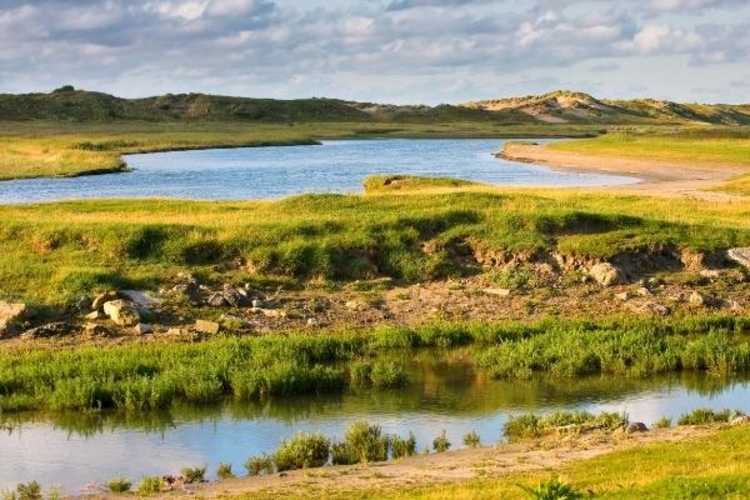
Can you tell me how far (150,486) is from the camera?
54.3 feet

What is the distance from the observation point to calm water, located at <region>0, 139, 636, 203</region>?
66188 millimetres

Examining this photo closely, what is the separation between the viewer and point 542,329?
1137 inches

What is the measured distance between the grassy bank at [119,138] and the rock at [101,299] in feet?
172

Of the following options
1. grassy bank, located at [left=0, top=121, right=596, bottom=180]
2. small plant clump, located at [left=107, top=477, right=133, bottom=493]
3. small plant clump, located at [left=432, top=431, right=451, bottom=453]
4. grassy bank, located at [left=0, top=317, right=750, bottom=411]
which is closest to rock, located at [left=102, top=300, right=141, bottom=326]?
grassy bank, located at [left=0, top=317, right=750, bottom=411]

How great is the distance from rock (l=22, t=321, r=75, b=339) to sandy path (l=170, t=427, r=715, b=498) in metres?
12.4

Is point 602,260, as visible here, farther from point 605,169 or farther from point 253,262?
point 605,169

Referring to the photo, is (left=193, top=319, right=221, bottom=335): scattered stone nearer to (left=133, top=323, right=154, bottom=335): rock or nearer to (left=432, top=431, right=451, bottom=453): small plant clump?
(left=133, top=323, right=154, bottom=335): rock

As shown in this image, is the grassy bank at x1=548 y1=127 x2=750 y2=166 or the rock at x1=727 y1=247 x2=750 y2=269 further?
the grassy bank at x1=548 y1=127 x2=750 y2=166

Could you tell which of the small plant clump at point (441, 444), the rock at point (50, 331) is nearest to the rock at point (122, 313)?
the rock at point (50, 331)

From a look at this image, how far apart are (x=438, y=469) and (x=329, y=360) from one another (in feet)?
31.9

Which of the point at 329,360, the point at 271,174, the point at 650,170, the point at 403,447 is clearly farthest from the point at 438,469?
the point at 650,170

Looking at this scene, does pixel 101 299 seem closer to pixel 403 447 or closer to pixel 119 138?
pixel 403 447

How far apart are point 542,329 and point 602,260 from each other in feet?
24.8

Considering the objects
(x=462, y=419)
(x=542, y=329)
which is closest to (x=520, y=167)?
(x=542, y=329)
